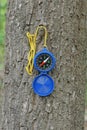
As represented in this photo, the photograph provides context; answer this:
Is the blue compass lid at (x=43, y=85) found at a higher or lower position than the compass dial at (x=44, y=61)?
lower

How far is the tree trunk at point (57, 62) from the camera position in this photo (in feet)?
7.21

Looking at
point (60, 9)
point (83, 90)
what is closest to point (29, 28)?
point (60, 9)

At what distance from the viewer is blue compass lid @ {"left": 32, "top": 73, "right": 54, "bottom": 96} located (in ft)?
7.16

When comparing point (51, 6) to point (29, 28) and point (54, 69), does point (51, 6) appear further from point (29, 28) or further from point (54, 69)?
point (54, 69)

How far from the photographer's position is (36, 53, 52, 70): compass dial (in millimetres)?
2168

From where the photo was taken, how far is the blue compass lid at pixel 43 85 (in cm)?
218

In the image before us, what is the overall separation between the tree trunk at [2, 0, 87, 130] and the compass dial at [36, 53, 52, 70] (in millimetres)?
55

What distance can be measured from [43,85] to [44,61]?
14 cm

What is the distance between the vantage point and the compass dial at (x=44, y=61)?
85.4 inches

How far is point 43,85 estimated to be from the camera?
7.16 ft

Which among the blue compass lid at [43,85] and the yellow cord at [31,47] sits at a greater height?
the yellow cord at [31,47]

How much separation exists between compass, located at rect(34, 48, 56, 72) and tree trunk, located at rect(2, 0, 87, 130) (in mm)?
44

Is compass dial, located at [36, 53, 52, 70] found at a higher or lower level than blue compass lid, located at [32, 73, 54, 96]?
higher

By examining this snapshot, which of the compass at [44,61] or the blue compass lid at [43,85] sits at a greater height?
the compass at [44,61]
